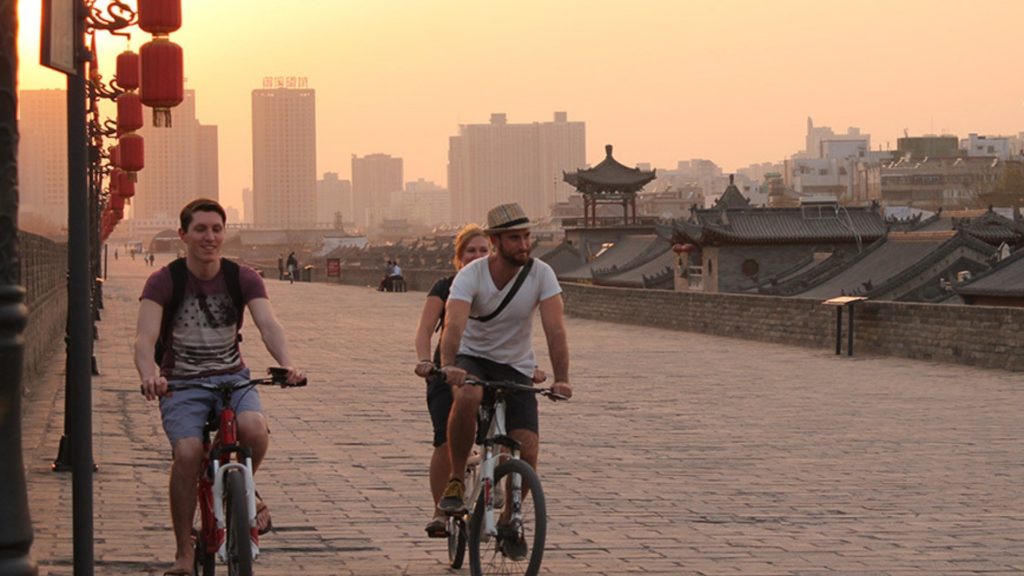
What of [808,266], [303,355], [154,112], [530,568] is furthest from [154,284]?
[808,266]

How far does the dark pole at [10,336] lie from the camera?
3898 millimetres

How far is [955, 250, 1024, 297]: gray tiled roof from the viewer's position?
35.8 metres

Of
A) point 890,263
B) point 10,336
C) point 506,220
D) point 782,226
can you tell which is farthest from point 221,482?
point 782,226

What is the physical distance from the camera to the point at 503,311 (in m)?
7.40

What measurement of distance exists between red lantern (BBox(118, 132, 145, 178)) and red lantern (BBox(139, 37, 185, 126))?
24.5 feet

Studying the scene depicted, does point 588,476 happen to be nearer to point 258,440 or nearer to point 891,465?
point 891,465

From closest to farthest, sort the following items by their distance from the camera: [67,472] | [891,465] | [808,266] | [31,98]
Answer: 1. [67,472]
2. [891,465]
3. [31,98]
4. [808,266]

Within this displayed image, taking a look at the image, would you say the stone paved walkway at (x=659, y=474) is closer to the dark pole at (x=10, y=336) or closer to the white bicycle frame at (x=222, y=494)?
the white bicycle frame at (x=222, y=494)

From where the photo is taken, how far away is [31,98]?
18.4 meters

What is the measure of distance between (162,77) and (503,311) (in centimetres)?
860

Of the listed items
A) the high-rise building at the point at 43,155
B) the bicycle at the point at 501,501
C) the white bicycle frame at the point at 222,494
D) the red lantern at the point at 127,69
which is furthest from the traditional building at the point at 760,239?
the white bicycle frame at the point at 222,494

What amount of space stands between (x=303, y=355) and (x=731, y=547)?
1779 centimetres

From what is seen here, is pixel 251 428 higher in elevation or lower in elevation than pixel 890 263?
lower

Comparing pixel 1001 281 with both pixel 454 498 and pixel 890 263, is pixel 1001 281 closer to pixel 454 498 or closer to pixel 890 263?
pixel 890 263
